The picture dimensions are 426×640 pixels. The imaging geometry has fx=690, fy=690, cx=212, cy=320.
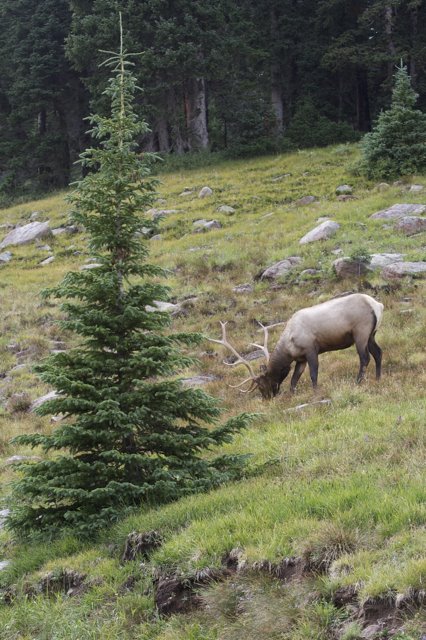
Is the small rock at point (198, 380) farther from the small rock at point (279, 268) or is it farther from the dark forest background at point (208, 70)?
the dark forest background at point (208, 70)

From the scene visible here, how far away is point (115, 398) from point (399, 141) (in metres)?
20.9

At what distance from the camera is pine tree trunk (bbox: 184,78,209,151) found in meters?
39.2

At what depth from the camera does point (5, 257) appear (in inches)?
Answer: 1107

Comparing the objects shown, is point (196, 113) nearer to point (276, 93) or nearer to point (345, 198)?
point (276, 93)

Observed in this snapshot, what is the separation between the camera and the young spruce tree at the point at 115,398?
7.70 metres

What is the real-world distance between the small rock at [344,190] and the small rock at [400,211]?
3.82m

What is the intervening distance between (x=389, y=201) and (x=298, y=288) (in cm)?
736

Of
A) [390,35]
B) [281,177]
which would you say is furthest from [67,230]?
[390,35]

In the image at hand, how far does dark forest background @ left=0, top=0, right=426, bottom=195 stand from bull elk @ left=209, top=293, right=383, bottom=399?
25.4 metres

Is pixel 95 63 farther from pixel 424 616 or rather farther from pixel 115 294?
pixel 424 616

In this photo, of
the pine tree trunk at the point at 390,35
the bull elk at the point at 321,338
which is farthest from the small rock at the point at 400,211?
the pine tree trunk at the point at 390,35

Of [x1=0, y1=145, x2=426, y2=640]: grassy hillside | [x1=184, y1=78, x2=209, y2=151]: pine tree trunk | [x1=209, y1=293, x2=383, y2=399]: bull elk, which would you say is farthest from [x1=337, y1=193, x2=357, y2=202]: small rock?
[x1=184, y1=78, x2=209, y2=151]: pine tree trunk

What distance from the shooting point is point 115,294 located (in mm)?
8570

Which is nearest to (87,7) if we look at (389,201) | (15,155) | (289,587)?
(15,155)
